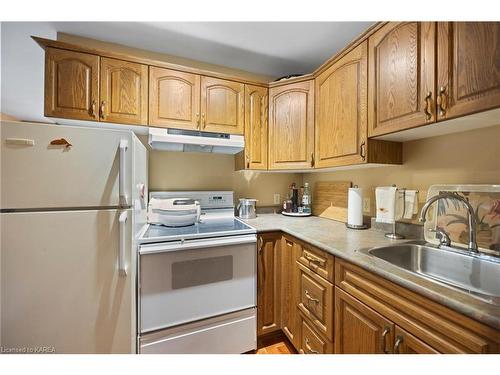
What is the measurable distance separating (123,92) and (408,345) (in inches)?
81.8

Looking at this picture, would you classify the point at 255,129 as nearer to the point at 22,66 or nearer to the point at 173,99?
the point at 173,99

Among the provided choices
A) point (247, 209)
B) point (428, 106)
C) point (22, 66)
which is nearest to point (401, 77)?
point (428, 106)

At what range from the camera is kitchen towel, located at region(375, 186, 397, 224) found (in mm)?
1309

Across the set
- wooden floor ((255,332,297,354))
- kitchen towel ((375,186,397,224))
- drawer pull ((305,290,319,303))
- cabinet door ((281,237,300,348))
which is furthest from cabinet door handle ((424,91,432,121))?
wooden floor ((255,332,297,354))

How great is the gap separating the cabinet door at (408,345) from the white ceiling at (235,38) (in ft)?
6.09

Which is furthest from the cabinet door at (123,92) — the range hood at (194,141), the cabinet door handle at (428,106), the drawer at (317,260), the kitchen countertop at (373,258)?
the cabinet door handle at (428,106)

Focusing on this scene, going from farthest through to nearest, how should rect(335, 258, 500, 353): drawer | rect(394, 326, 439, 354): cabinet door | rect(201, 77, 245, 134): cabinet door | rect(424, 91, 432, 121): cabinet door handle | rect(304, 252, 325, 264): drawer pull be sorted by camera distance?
rect(201, 77, 245, 134): cabinet door
rect(304, 252, 325, 264): drawer pull
rect(424, 91, 432, 121): cabinet door handle
rect(394, 326, 439, 354): cabinet door
rect(335, 258, 500, 353): drawer

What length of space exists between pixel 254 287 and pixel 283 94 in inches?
63.6

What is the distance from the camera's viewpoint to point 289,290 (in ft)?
4.92

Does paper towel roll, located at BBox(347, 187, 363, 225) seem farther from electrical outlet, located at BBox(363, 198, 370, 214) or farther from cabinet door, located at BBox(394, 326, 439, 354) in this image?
cabinet door, located at BBox(394, 326, 439, 354)

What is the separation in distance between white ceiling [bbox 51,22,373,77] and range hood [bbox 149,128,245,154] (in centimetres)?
76

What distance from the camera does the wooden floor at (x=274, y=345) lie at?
1.51m

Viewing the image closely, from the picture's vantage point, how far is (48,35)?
161 cm

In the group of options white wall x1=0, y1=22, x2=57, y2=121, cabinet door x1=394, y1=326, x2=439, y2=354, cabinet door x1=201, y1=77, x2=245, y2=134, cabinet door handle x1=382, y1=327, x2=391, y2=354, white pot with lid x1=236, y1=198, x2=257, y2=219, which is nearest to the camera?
cabinet door x1=394, y1=326, x2=439, y2=354
